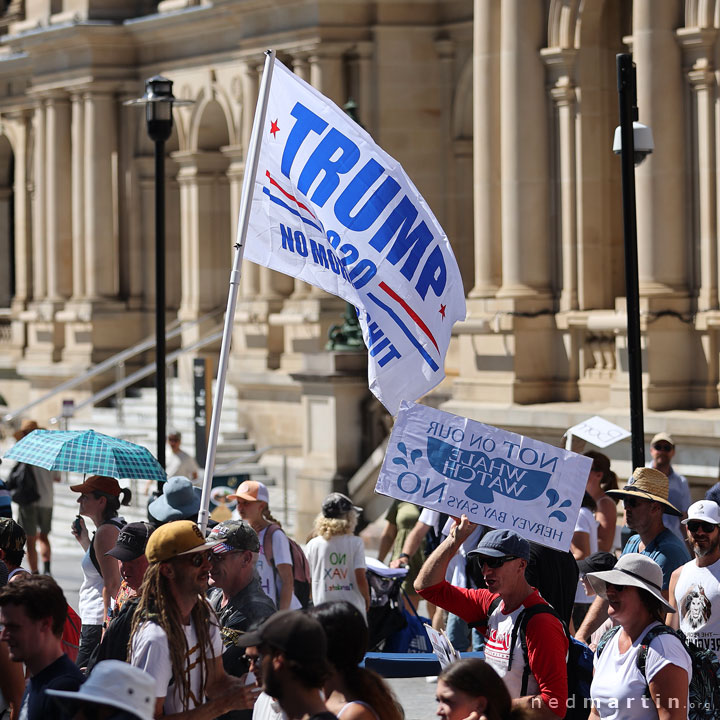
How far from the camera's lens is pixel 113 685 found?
4977mm

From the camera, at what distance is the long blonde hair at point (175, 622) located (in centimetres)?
611

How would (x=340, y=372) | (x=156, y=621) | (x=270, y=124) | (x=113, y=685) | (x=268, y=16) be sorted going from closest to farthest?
(x=113, y=685)
(x=156, y=621)
(x=270, y=124)
(x=340, y=372)
(x=268, y=16)

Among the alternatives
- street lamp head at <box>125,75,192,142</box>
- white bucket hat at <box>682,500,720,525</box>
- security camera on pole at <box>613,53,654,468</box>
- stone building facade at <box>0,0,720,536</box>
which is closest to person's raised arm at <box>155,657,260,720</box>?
white bucket hat at <box>682,500,720,525</box>

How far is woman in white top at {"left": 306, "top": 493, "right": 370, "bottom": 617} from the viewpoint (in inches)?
444

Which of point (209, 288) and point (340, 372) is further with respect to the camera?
point (209, 288)

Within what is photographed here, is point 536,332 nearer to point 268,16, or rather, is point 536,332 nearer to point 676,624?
point 268,16

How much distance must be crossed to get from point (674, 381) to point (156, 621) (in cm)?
1202

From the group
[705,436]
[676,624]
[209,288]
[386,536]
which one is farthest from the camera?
[209,288]

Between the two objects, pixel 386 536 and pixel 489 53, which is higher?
pixel 489 53

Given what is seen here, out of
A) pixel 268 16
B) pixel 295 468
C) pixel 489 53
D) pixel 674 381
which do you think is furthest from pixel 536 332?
pixel 268 16

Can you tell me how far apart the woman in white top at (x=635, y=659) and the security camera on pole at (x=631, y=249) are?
450 centimetres

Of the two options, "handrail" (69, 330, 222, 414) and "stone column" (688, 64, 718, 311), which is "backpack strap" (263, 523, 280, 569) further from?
"handrail" (69, 330, 222, 414)

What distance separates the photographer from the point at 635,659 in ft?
20.9

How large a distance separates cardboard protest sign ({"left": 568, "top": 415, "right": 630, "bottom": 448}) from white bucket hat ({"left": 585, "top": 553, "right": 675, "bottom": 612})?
544 cm
